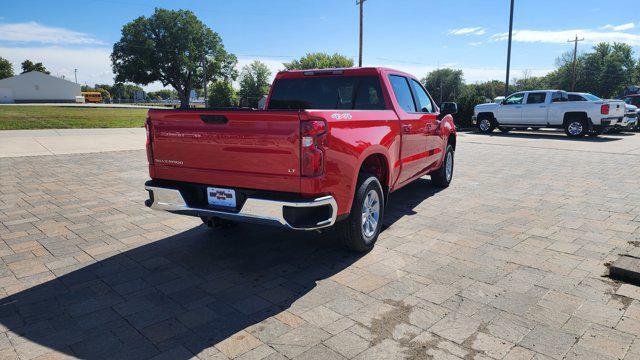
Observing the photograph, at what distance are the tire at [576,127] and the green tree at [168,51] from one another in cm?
6145

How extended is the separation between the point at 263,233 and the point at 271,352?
2483 millimetres

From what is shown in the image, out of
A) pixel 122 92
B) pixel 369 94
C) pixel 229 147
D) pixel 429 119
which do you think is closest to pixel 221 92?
pixel 429 119

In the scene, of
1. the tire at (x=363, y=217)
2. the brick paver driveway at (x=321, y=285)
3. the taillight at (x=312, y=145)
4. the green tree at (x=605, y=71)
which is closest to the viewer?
the brick paver driveway at (x=321, y=285)

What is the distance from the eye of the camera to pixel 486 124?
20.3 metres

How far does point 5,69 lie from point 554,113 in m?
126

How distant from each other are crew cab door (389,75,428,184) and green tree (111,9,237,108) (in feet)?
225

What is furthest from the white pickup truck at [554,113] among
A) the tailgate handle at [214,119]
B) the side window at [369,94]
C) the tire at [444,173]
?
the tailgate handle at [214,119]

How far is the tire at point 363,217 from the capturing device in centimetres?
405

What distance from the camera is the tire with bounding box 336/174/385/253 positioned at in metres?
4.05

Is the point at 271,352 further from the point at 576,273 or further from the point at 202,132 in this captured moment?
the point at 576,273

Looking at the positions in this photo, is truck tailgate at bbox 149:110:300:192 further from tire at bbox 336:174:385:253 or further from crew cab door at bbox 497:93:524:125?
crew cab door at bbox 497:93:524:125

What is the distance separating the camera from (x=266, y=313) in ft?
10.3

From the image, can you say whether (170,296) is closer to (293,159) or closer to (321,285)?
(321,285)

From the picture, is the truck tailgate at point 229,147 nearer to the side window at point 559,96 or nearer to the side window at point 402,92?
the side window at point 402,92
